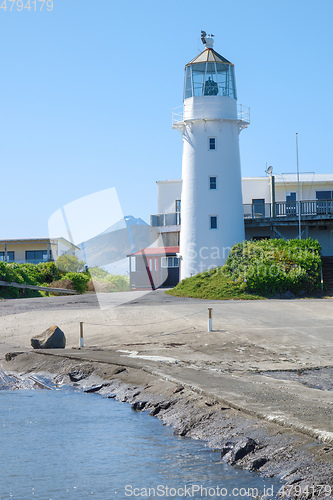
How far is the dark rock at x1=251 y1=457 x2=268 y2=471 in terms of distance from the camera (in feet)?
29.6

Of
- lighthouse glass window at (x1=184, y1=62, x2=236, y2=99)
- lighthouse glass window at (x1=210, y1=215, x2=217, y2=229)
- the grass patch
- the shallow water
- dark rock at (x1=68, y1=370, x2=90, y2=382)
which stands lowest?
the shallow water

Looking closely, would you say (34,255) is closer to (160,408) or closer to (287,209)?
(287,209)

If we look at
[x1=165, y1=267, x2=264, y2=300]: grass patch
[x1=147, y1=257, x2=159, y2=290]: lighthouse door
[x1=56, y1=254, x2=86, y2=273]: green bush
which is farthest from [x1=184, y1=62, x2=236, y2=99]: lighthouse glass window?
[x1=56, y1=254, x2=86, y2=273]: green bush

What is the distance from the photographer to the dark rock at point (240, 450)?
941 centimetres

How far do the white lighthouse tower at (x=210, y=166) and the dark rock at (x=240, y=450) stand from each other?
91.6 feet

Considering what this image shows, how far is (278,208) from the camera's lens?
4222cm

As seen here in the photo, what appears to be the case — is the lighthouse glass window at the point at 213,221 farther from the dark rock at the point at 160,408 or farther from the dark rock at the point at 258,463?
the dark rock at the point at 258,463

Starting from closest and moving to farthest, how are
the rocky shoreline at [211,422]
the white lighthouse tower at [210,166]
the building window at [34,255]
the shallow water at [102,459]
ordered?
the rocky shoreline at [211,422]
the shallow water at [102,459]
the white lighthouse tower at [210,166]
the building window at [34,255]

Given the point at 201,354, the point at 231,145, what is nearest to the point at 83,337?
the point at 201,354

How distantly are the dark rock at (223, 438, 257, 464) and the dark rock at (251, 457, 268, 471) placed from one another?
Answer: 34cm

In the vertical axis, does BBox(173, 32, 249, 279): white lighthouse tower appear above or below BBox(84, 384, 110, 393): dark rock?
above

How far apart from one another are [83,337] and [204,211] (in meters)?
17.7

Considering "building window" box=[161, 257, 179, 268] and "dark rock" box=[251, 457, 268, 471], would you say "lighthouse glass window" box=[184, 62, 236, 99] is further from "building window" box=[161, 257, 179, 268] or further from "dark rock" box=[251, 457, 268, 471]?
"dark rock" box=[251, 457, 268, 471]

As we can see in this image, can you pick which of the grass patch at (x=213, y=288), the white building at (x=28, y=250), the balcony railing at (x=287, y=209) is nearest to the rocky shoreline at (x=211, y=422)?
the grass patch at (x=213, y=288)
